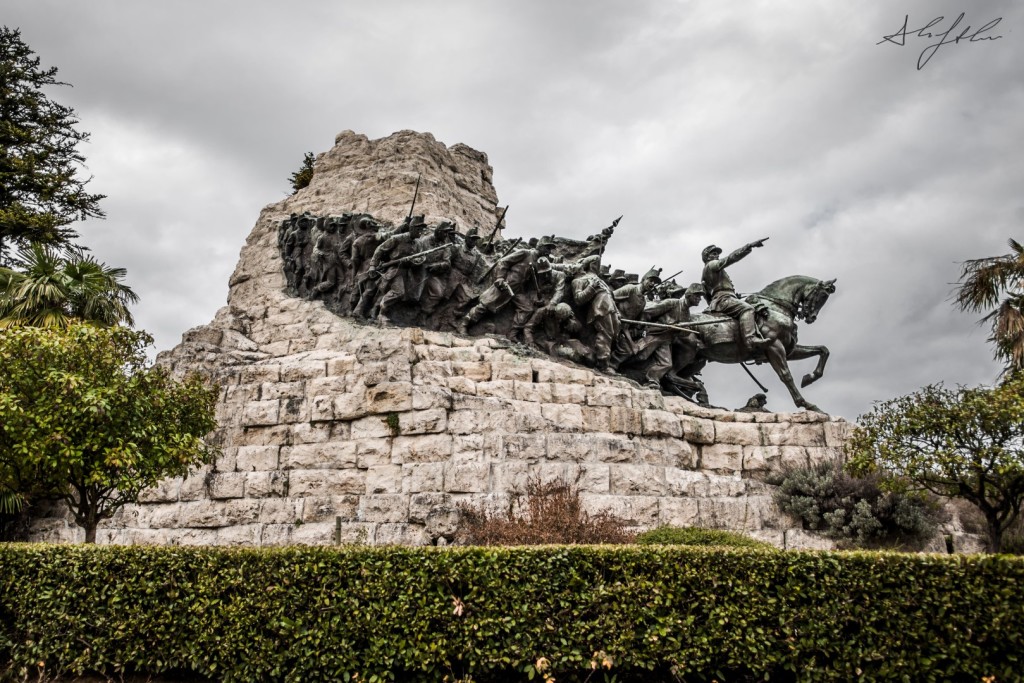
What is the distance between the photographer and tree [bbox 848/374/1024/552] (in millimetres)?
12070

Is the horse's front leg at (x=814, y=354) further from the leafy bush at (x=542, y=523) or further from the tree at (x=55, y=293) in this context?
the tree at (x=55, y=293)

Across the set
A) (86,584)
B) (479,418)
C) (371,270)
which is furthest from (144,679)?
(371,270)

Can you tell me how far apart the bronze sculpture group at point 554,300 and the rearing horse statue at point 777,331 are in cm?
2

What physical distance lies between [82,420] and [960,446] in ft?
43.5

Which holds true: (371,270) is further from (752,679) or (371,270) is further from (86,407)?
(752,679)

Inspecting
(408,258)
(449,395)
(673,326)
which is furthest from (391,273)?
(673,326)

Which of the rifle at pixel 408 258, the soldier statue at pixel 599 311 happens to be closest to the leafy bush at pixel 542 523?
the soldier statue at pixel 599 311

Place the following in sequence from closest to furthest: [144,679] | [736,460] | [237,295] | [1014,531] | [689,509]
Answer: [144,679] < [689,509] < [1014,531] < [736,460] < [237,295]

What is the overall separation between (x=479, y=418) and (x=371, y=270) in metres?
5.09

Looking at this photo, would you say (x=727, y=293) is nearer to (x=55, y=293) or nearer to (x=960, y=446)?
(x=960, y=446)

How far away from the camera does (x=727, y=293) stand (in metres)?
18.7

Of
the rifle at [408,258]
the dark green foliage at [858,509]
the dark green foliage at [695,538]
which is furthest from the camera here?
the rifle at [408,258]

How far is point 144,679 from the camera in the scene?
8180 mm

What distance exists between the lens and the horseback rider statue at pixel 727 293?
18.1m
